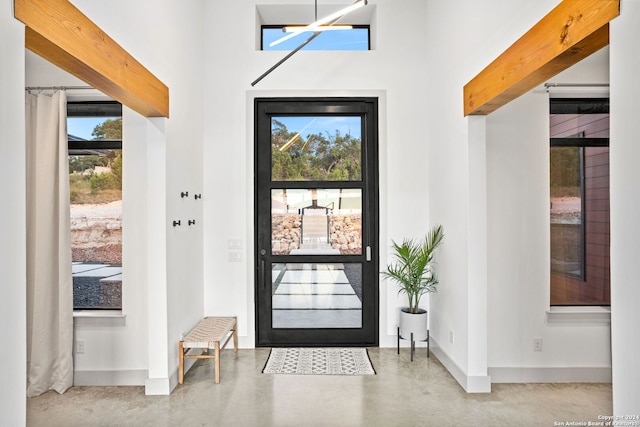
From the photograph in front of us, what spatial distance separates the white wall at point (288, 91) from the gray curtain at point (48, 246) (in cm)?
137

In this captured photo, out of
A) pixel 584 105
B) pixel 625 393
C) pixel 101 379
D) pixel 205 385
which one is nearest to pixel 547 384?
pixel 625 393

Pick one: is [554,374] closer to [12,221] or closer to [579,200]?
[579,200]

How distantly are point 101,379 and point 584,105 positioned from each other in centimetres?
481

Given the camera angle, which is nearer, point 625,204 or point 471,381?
point 625,204

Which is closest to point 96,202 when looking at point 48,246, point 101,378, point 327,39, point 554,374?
point 48,246

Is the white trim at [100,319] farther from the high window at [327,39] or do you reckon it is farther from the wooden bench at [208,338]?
the high window at [327,39]

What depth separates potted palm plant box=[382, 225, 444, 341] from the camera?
389 cm

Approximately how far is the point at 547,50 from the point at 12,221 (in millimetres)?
2608

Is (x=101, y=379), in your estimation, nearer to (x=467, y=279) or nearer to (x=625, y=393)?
(x=467, y=279)

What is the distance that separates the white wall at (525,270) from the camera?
341cm

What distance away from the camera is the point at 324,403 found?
120 inches

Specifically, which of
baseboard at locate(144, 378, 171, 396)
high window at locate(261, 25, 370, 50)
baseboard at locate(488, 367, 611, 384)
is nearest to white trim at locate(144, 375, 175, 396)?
baseboard at locate(144, 378, 171, 396)

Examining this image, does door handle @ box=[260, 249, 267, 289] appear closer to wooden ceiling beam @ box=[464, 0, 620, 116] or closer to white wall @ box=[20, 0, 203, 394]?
white wall @ box=[20, 0, 203, 394]

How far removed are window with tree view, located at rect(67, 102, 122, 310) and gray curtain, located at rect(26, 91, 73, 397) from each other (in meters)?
0.31
